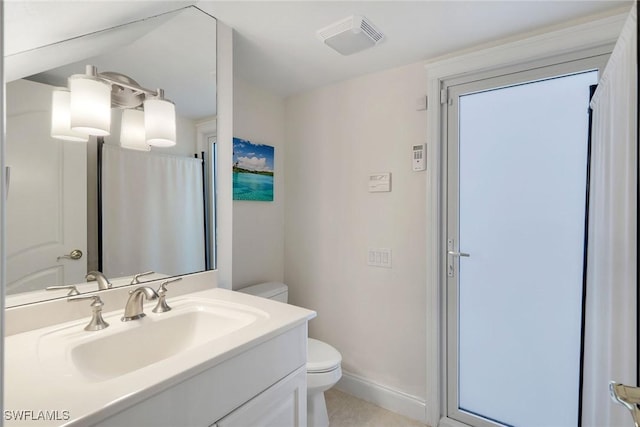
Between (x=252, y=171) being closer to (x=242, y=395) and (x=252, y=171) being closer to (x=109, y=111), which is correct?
(x=109, y=111)

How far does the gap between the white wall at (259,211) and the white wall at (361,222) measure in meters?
0.08

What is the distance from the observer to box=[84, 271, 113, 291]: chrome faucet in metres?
1.16

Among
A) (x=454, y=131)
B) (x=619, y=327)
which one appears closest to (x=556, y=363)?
(x=619, y=327)

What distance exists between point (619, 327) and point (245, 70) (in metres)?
2.30

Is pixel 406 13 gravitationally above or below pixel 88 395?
above

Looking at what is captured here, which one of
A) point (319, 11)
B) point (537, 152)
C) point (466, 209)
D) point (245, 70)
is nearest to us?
point (319, 11)

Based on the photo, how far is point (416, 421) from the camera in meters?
1.98

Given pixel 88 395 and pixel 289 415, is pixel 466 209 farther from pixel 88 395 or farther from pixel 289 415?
pixel 88 395

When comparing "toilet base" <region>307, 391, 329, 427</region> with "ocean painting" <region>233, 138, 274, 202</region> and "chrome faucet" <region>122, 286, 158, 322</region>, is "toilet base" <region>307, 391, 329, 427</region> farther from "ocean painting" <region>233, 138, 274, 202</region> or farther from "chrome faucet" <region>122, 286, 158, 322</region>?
"ocean painting" <region>233, 138, 274, 202</region>

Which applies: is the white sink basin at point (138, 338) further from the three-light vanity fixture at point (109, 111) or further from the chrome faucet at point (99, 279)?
the three-light vanity fixture at point (109, 111)

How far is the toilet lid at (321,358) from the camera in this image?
1.76m

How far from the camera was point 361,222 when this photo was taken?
7.34 feet

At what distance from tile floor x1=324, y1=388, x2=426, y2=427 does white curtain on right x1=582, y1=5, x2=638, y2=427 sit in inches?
39.8

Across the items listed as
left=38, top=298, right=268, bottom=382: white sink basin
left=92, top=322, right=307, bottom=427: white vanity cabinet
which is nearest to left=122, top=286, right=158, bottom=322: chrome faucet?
left=38, top=298, right=268, bottom=382: white sink basin
